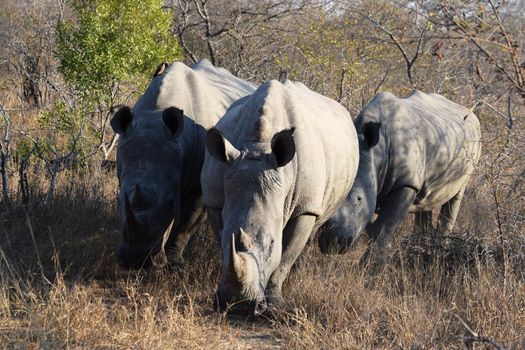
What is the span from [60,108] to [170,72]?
2858 millimetres

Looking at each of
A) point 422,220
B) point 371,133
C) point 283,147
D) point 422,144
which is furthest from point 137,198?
point 422,220

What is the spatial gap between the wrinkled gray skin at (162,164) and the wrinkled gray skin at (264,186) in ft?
1.88

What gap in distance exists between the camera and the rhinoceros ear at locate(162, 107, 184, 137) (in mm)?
6078

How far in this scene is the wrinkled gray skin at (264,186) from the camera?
4.78m

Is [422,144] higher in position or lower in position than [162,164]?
lower

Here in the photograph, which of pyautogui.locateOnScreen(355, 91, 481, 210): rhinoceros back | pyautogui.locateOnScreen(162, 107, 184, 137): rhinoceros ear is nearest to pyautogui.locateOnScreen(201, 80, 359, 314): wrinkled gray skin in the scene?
pyautogui.locateOnScreen(162, 107, 184, 137): rhinoceros ear

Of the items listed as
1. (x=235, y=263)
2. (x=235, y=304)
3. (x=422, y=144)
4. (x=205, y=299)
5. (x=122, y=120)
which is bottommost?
(x=205, y=299)

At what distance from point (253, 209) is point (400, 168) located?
10.5 feet

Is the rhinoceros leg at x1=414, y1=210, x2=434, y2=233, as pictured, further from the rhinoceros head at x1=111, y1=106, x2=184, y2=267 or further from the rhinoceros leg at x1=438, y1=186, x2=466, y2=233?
the rhinoceros head at x1=111, y1=106, x2=184, y2=267

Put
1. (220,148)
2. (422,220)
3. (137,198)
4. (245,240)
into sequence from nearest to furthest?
(245,240) < (220,148) < (137,198) < (422,220)

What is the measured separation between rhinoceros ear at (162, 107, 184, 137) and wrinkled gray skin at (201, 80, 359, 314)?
0.46 meters

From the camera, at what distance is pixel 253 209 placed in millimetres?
4914

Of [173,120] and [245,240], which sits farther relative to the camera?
[173,120]

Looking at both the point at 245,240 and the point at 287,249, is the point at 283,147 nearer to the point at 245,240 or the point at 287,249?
the point at 245,240
